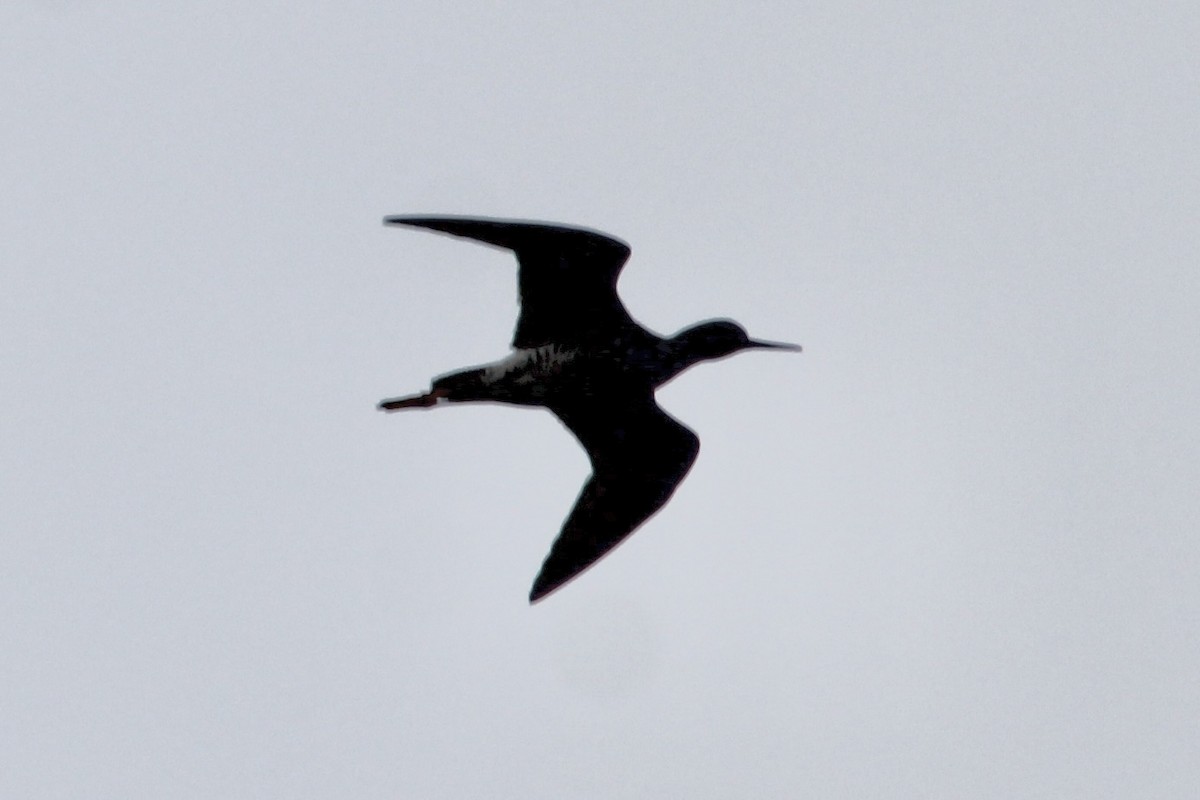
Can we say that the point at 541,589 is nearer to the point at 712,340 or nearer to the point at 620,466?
the point at 620,466

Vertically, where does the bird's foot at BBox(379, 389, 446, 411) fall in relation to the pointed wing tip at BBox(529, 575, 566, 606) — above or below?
above

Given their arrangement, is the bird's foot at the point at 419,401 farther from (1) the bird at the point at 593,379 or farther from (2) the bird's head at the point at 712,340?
(2) the bird's head at the point at 712,340

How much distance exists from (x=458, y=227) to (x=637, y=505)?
2816mm

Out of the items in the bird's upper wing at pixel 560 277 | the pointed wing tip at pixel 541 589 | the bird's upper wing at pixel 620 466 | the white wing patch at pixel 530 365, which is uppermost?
the bird's upper wing at pixel 560 277

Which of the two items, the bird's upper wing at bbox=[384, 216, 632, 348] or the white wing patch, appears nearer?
the bird's upper wing at bbox=[384, 216, 632, 348]

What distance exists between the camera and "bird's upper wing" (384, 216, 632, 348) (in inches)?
592

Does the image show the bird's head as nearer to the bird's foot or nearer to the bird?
the bird

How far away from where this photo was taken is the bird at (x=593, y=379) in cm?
1559

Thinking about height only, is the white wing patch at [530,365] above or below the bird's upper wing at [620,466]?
above

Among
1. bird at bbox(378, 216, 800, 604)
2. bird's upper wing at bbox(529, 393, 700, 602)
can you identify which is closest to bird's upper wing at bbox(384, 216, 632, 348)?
bird at bbox(378, 216, 800, 604)

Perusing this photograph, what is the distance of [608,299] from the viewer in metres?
15.7

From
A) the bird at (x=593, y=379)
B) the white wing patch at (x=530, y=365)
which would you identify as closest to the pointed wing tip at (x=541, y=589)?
the bird at (x=593, y=379)

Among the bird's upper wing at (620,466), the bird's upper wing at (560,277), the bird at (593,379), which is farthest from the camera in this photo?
the bird's upper wing at (620,466)

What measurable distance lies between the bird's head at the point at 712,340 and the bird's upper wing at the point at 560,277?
0.61 meters
